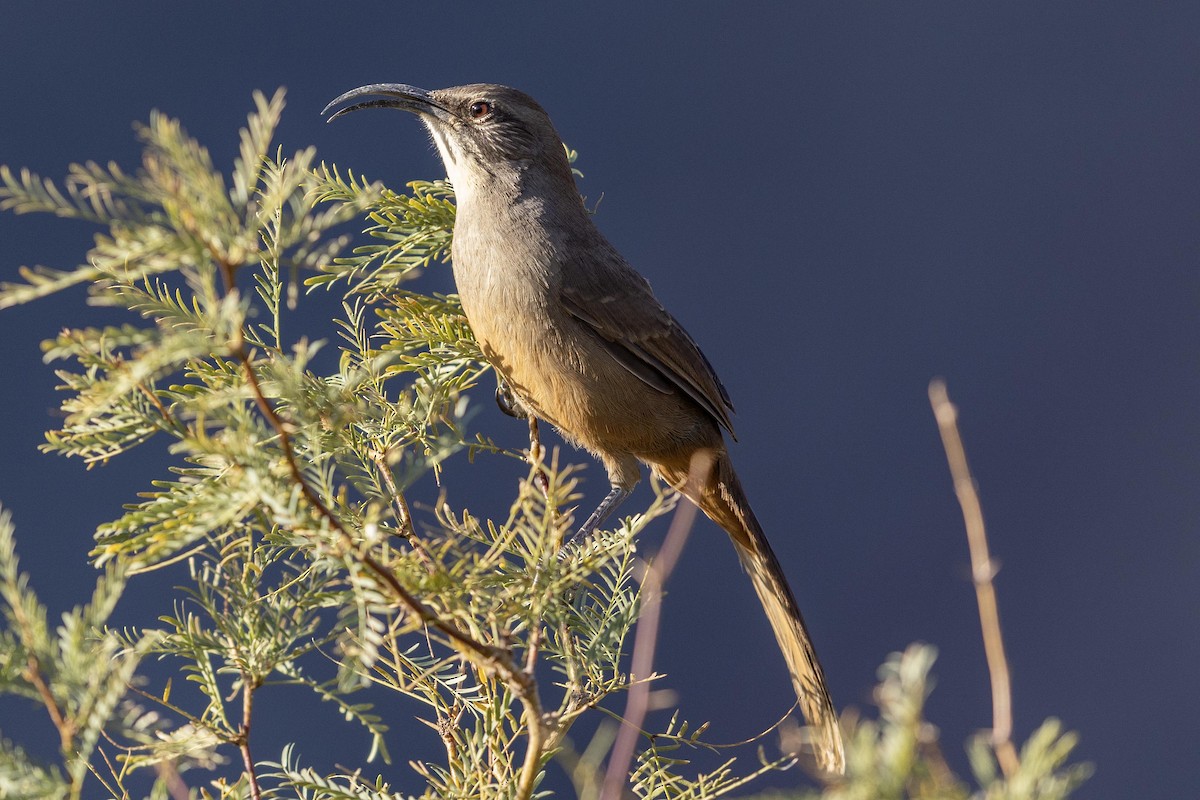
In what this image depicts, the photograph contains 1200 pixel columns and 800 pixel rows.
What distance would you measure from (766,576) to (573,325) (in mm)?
746

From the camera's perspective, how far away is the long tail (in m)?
2.33

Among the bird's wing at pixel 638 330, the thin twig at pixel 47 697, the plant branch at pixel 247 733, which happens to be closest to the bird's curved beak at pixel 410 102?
the bird's wing at pixel 638 330

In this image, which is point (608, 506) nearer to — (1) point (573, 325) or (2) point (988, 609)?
(1) point (573, 325)

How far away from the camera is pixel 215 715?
1319mm

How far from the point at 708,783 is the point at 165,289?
0.88 metres

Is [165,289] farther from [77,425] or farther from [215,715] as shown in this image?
[215,715]

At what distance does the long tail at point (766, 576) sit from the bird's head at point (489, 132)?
0.79 metres

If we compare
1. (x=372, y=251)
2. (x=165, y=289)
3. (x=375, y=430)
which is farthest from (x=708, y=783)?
(x=372, y=251)

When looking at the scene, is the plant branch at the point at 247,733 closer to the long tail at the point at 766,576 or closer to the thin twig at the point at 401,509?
the thin twig at the point at 401,509

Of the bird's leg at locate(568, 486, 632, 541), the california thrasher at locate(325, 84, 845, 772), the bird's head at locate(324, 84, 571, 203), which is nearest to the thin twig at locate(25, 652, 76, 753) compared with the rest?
the california thrasher at locate(325, 84, 845, 772)

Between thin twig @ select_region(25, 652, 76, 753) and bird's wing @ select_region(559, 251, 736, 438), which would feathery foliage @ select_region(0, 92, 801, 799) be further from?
bird's wing @ select_region(559, 251, 736, 438)

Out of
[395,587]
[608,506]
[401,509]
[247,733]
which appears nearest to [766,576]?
[608,506]

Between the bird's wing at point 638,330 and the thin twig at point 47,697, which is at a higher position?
the bird's wing at point 638,330

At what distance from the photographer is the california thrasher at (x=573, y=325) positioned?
2418mm
